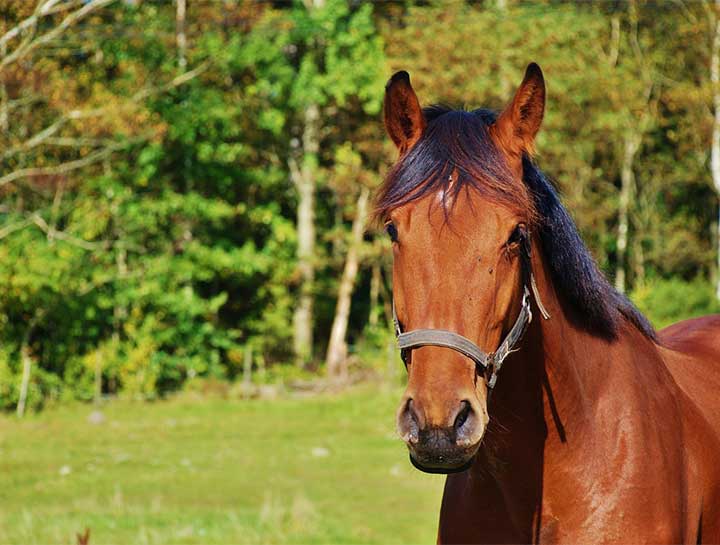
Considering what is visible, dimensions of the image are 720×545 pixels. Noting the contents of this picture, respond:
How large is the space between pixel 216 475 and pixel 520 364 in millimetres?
11262

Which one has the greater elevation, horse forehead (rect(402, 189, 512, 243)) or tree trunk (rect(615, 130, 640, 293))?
tree trunk (rect(615, 130, 640, 293))

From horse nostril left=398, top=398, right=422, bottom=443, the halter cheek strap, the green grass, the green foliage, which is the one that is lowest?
the green grass

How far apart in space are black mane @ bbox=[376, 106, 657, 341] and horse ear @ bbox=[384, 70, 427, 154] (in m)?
0.06

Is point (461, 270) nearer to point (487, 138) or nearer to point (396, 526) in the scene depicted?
point (487, 138)

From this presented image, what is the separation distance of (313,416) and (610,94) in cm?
1320

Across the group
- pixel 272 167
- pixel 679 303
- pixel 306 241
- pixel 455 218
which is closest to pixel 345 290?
pixel 306 241

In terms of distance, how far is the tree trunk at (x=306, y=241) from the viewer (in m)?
28.4

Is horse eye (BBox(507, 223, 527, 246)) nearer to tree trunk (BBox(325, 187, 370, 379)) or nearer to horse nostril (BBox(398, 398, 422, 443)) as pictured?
horse nostril (BBox(398, 398, 422, 443))

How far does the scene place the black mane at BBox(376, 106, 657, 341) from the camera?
331 centimetres

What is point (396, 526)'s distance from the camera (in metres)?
10.8

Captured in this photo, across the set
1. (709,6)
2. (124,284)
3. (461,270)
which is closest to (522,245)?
(461,270)

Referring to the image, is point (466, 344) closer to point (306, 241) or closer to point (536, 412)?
point (536, 412)

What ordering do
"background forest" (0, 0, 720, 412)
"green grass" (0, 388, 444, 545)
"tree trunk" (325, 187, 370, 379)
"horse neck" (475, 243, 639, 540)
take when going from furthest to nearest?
"tree trunk" (325, 187, 370, 379), "background forest" (0, 0, 720, 412), "green grass" (0, 388, 444, 545), "horse neck" (475, 243, 639, 540)

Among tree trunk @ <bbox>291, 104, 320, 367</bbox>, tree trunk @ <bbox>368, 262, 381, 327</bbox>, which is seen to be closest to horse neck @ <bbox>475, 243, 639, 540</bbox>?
tree trunk @ <bbox>291, 104, 320, 367</bbox>
